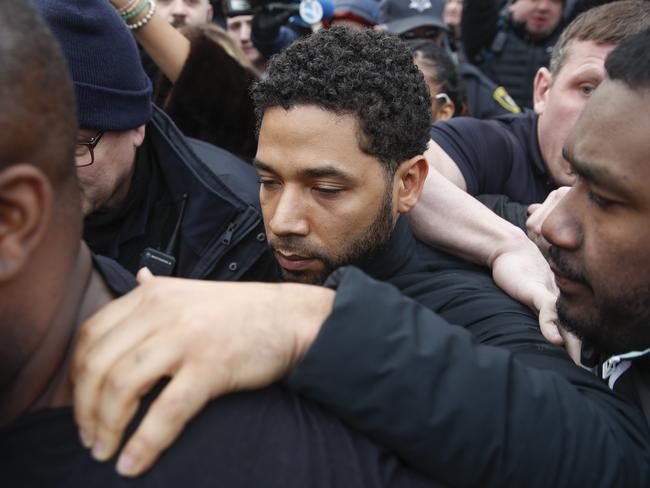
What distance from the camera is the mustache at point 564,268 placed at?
5.01 ft

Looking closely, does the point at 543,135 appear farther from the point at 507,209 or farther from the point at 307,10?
the point at 307,10

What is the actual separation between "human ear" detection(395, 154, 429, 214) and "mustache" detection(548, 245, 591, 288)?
2.28 feet

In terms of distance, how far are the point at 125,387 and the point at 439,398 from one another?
0.46 m

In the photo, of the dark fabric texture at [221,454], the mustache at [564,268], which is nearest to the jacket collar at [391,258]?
the mustache at [564,268]

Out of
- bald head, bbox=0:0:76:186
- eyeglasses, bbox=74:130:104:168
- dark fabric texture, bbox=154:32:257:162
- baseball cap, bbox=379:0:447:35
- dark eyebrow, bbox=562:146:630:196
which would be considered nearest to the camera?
bald head, bbox=0:0:76:186

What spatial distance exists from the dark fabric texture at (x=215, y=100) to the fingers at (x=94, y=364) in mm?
2246

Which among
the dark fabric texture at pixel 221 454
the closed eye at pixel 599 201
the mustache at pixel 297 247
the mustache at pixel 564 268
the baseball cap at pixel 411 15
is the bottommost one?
the baseball cap at pixel 411 15

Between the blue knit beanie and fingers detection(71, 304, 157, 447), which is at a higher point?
fingers detection(71, 304, 157, 447)

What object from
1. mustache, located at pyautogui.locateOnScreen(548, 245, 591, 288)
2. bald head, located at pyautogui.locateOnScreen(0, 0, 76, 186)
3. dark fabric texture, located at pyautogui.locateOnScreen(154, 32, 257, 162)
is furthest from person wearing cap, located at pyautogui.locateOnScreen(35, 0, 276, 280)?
bald head, located at pyautogui.locateOnScreen(0, 0, 76, 186)

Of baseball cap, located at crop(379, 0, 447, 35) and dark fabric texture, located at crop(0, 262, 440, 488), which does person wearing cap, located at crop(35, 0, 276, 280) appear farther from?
baseball cap, located at crop(379, 0, 447, 35)

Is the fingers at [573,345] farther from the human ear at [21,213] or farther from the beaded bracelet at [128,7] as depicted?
the beaded bracelet at [128,7]

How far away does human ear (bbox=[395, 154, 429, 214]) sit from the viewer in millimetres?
2225

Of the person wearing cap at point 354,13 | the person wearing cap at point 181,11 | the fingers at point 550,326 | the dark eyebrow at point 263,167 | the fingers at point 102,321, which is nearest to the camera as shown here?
the fingers at point 102,321

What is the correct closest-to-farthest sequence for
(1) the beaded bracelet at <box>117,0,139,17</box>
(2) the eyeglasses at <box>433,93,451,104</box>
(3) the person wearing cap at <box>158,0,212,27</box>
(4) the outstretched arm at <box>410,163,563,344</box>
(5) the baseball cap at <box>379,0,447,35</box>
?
1. (4) the outstretched arm at <box>410,163,563,344</box>
2. (1) the beaded bracelet at <box>117,0,139,17</box>
3. (2) the eyeglasses at <box>433,93,451,104</box>
4. (3) the person wearing cap at <box>158,0,212,27</box>
5. (5) the baseball cap at <box>379,0,447,35</box>
